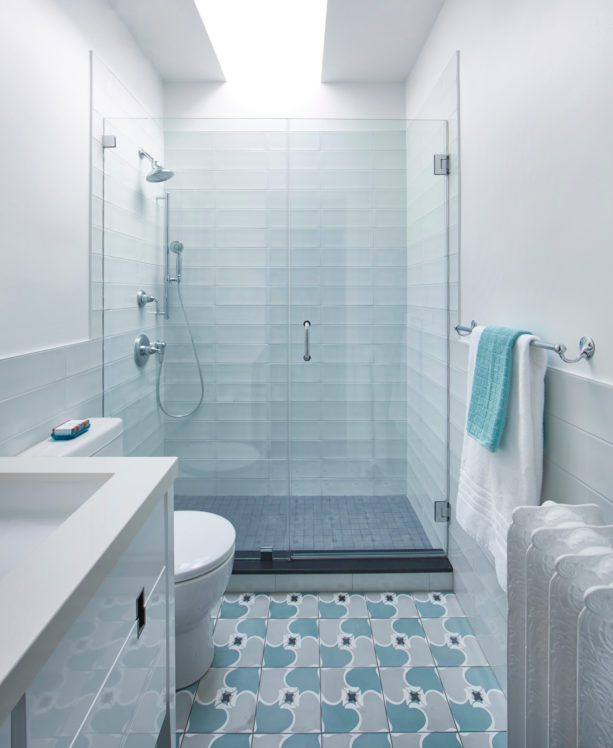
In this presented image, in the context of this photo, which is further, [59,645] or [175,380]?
[175,380]

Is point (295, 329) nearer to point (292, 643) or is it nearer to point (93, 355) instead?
point (93, 355)

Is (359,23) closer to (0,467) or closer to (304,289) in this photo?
(304,289)

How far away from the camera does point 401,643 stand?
193cm

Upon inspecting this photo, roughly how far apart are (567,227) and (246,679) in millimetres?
1671

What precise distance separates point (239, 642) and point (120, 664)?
1.19m

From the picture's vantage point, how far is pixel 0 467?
112 centimetres

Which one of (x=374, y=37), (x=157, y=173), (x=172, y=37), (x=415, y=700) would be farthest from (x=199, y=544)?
(x=374, y=37)

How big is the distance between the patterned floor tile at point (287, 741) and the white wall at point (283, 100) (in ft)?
9.84

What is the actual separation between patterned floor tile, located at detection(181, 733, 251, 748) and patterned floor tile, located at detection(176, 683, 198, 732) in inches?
2.2

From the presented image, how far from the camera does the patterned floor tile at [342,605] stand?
212 cm

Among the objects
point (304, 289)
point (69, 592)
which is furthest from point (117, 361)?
point (69, 592)

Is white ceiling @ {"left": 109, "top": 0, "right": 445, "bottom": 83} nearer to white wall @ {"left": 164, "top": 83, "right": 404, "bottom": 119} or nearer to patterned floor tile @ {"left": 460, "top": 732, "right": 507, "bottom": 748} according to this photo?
white wall @ {"left": 164, "top": 83, "right": 404, "bottom": 119}

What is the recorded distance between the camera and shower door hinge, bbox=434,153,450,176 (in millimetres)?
2297

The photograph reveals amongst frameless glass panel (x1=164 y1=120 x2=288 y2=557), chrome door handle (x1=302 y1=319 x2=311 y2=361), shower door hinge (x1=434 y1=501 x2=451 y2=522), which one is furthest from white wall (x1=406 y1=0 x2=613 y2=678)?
frameless glass panel (x1=164 y1=120 x2=288 y2=557)
